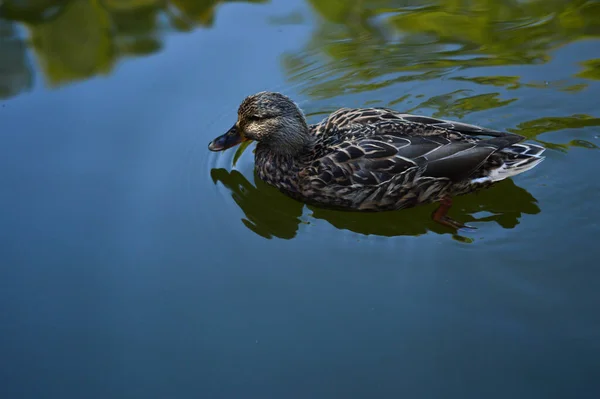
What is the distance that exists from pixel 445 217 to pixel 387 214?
1.56 ft

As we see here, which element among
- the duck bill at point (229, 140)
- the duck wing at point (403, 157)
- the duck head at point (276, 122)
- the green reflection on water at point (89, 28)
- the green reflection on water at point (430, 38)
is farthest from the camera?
the green reflection on water at point (89, 28)

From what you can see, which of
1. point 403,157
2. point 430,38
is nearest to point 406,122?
point 403,157

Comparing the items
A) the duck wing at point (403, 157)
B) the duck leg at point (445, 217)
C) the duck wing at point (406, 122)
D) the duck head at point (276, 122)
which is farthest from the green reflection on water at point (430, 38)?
the duck leg at point (445, 217)

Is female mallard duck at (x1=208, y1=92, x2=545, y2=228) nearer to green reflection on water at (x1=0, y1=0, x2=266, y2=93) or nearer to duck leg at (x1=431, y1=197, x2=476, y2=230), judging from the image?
duck leg at (x1=431, y1=197, x2=476, y2=230)

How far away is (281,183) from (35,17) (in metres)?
4.53

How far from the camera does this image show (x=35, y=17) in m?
8.57

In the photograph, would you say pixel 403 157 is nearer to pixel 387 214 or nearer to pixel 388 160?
pixel 388 160

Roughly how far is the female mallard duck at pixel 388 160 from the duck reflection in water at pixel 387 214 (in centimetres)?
8

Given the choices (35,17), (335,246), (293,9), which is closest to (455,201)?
(335,246)

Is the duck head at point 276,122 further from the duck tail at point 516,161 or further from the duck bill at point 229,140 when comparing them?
the duck tail at point 516,161

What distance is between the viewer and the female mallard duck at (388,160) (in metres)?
5.66

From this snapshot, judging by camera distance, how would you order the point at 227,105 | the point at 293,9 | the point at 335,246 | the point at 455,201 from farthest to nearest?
the point at 293,9
the point at 227,105
the point at 455,201
the point at 335,246

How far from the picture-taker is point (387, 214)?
578cm

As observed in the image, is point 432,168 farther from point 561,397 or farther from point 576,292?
point 561,397
